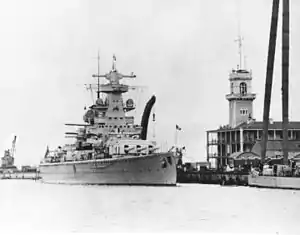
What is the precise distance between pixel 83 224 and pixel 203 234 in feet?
19.7

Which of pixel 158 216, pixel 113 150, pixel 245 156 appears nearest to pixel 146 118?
pixel 113 150

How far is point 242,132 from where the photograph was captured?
101 metres

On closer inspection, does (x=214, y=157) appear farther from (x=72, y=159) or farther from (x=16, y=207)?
(x=16, y=207)

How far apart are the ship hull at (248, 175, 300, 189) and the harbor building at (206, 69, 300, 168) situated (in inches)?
1042

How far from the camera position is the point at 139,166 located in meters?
66.1

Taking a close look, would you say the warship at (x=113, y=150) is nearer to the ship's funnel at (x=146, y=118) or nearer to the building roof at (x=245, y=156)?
the ship's funnel at (x=146, y=118)

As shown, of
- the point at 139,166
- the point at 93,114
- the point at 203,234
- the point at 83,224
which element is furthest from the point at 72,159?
the point at 203,234

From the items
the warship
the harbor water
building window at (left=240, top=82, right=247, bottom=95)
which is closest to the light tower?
building window at (left=240, top=82, right=247, bottom=95)

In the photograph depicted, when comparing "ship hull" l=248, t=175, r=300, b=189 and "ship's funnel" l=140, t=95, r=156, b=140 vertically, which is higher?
"ship's funnel" l=140, t=95, r=156, b=140

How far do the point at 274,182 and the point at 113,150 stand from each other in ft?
50.4

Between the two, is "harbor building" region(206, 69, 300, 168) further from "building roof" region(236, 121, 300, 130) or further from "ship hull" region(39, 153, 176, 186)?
"ship hull" region(39, 153, 176, 186)

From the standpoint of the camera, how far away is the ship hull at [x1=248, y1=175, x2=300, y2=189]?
191 ft

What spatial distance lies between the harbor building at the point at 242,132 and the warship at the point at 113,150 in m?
22.6

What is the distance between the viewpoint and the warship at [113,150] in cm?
6600
